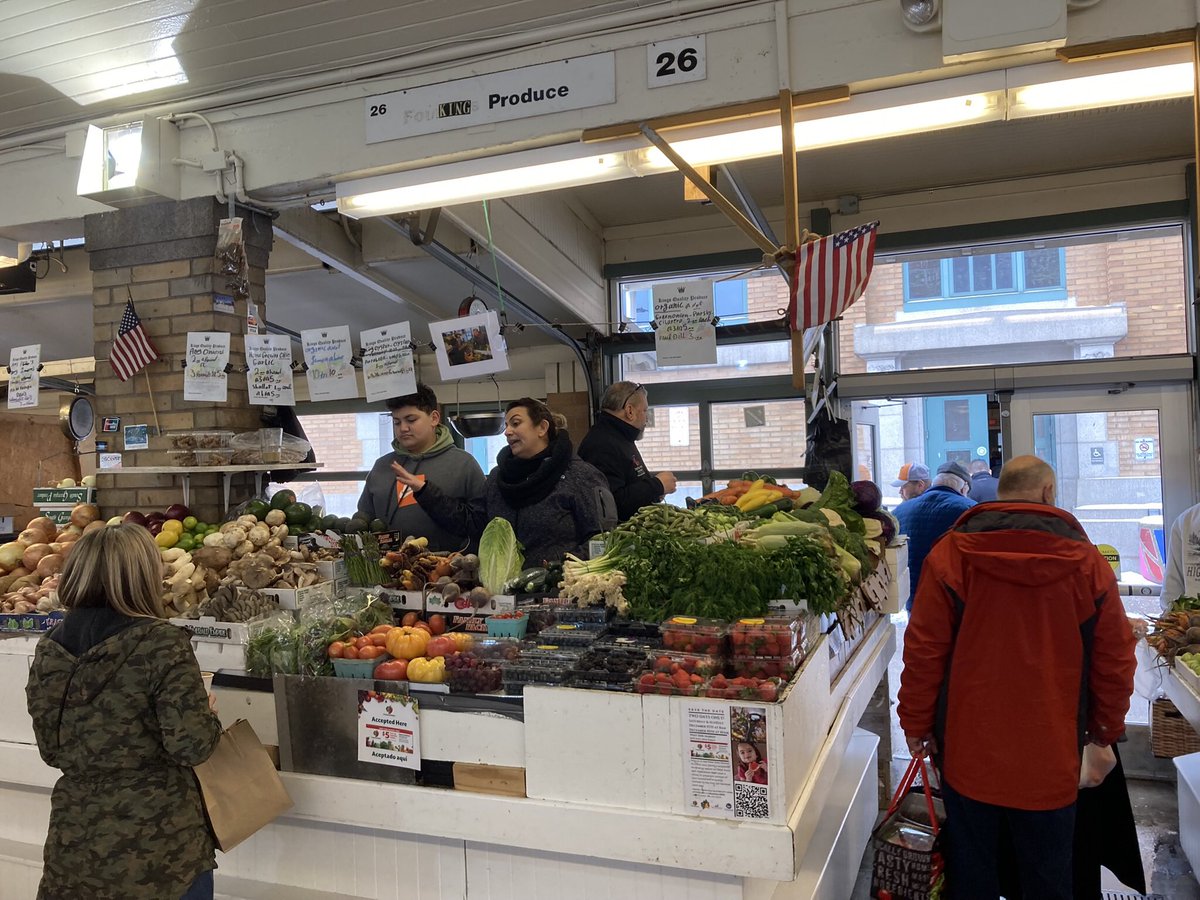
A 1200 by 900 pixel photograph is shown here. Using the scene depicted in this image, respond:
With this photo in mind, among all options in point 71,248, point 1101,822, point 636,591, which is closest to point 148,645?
point 636,591

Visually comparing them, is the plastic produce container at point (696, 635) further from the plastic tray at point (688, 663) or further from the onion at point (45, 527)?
the onion at point (45, 527)

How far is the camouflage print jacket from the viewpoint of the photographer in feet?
8.03

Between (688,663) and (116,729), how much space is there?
5.25ft

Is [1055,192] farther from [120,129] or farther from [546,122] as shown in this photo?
[120,129]

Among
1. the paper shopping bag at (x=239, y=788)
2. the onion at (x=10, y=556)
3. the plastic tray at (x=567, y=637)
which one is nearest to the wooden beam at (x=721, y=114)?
the plastic tray at (x=567, y=637)

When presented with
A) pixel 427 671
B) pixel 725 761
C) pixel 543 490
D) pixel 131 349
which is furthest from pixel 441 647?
pixel 131 349

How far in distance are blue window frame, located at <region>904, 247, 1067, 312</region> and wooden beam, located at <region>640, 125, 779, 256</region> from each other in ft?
15.6

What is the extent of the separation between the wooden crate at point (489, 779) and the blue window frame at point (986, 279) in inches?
249

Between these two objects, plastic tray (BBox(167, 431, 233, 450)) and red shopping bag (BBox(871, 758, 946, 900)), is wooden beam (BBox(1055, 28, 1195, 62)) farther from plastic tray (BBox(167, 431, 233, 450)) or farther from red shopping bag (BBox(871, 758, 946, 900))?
plastic tray (BBox(167, 431, 233, 450))

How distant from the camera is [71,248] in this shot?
25.2 feet

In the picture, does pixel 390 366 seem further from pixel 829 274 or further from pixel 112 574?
pixel 829 274

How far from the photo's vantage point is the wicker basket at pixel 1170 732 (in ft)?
15.5

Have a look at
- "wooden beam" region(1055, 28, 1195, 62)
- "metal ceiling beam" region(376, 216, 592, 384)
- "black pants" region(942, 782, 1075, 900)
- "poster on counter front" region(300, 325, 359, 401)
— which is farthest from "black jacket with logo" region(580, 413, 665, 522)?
"wooden beam" region(1055, 28, 1195, 62)

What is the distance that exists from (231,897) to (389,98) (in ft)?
10.8
